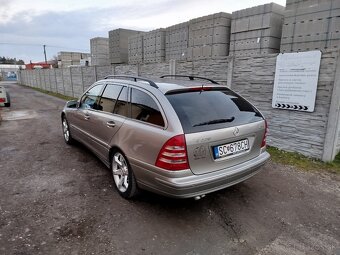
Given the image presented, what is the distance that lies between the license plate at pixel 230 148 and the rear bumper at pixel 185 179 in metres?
0.17

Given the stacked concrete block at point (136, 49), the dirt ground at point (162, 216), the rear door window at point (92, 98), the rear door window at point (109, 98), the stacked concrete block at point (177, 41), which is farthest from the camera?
the stacked concrete block at point (136, 49)

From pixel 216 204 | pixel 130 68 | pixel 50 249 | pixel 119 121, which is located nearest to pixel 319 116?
pixel 216 204

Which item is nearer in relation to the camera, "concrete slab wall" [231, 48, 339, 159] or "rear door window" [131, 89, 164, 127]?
"rear door window" [131, 89, 164, 127]

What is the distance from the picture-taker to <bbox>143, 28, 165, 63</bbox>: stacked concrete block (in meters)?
13.1

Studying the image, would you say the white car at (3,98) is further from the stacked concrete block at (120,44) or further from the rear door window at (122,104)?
the rear door window at (122,104)

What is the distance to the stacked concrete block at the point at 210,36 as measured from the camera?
9.95 meters

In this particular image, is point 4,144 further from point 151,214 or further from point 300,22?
point 300,22

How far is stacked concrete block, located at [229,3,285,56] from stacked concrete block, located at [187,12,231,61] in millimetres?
565

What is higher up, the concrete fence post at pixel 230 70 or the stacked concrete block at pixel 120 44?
the stacked concrete block at pixel 120 44

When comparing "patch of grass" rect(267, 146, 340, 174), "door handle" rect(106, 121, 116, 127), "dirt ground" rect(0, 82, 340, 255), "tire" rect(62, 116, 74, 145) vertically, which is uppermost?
"door handle" rect(106, 121, 116, 127)

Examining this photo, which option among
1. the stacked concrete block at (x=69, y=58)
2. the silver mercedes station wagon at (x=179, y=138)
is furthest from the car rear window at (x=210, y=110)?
the stacked concrete block at (x=69, y=58)

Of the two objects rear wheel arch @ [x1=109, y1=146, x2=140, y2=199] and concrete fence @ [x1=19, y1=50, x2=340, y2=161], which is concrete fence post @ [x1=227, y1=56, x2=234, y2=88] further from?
rear wheel arch @ [x1=109, y1=146, x2=140, y2=199]

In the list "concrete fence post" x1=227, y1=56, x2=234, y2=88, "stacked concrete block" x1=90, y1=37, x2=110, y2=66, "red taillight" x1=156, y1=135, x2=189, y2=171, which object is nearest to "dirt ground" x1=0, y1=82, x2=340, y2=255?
"red taillight" x1=156, y1=135, x2=189, y2=171

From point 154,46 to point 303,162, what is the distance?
10.5 meters
